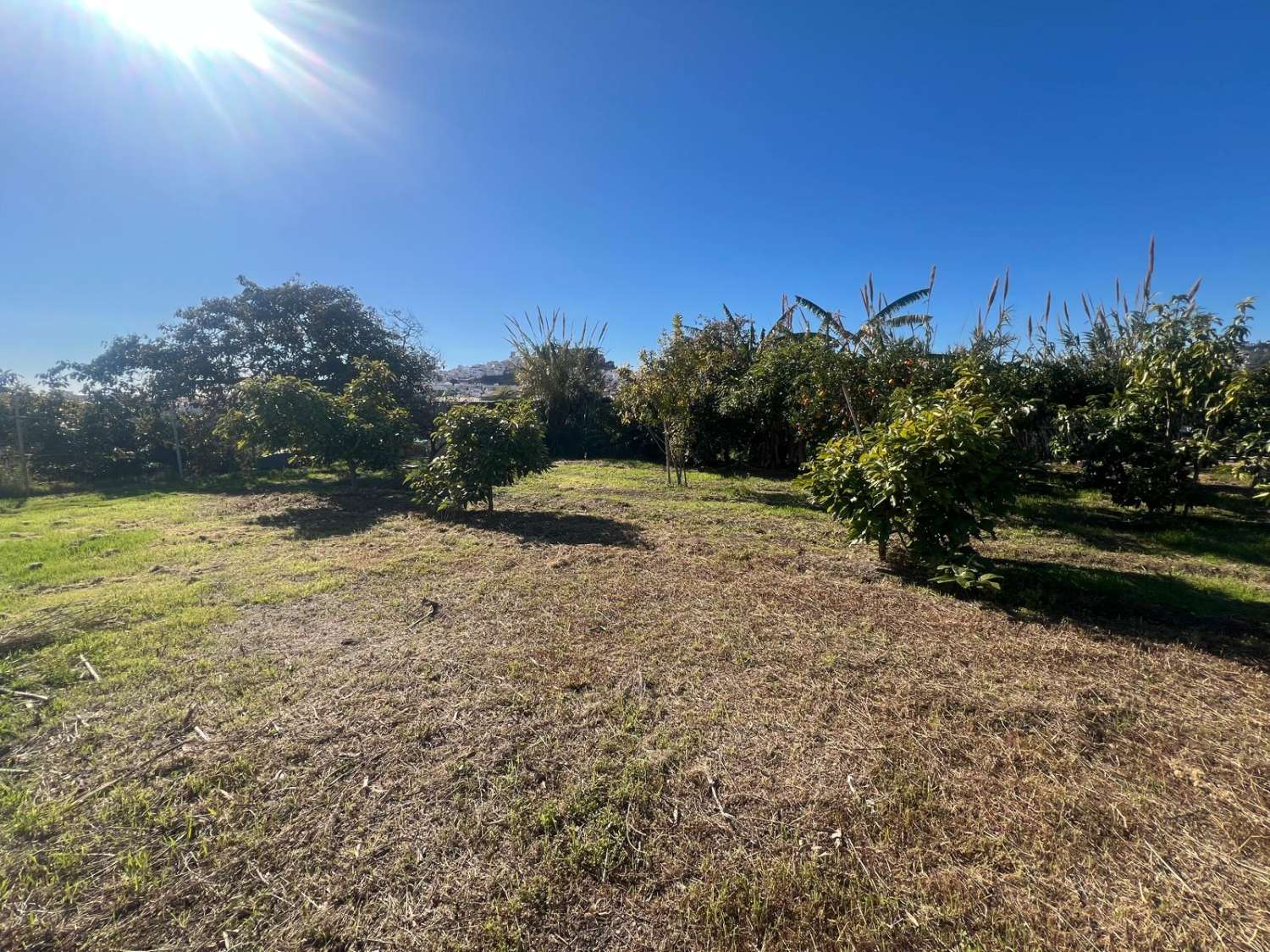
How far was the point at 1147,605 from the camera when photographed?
4.48 metres

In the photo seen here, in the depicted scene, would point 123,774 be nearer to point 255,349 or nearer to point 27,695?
point 27,695

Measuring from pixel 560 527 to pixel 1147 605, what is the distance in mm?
6952

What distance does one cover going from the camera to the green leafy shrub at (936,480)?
15.3ft

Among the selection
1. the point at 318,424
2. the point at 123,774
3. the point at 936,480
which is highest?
the point at 318,424

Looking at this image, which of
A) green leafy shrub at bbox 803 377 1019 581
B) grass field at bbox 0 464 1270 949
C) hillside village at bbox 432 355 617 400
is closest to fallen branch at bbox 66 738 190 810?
grass field at bbox 0 464 1270 949

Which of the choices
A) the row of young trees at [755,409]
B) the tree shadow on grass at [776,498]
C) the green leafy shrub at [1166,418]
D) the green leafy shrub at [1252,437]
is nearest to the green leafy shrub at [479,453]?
the row of young trees at [755,409]

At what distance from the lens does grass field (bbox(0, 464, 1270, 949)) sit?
177 cm

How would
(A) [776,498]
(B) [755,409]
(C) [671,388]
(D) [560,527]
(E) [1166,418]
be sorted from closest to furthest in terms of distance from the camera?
(E) [1166,418] < (D) [560,527] < (A) [776,498] < (C) [671,388] < (B) [755,409]

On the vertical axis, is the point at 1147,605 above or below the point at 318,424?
below

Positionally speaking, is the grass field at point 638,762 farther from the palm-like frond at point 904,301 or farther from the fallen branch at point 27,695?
the palm-like frond at point 904,301

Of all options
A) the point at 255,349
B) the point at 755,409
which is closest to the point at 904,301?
the point at 755,409

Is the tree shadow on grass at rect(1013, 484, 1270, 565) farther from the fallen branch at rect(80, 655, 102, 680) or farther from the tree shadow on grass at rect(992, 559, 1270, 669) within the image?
the fallen branch at rect(80, 655, 102, 680)

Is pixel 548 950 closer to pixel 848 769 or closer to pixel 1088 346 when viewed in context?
pixel 848 769

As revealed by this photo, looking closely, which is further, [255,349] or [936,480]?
[255,349]
